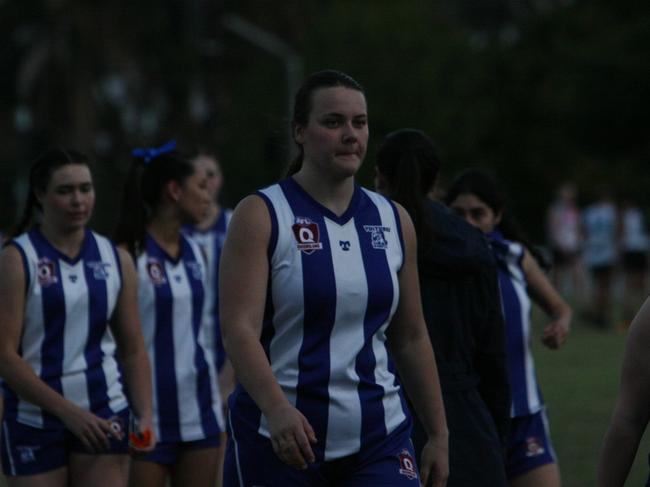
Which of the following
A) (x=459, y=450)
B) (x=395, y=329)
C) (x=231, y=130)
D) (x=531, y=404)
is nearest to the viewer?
(x=395, y=329)

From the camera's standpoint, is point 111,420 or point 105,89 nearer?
→ point 111,420

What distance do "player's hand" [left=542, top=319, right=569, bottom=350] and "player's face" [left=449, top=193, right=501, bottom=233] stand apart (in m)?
0.57

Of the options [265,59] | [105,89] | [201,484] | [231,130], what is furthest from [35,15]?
[201,484]

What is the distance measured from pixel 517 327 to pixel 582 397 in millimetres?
7459

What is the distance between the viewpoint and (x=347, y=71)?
43.0 meters

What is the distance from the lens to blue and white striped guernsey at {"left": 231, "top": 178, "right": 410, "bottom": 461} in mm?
4922

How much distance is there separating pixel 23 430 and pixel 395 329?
2036mm

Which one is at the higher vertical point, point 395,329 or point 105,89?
point 105,89

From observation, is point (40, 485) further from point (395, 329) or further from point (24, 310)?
point (395, 329)

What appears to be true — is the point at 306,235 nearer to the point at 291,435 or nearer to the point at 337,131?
the point at 337,131

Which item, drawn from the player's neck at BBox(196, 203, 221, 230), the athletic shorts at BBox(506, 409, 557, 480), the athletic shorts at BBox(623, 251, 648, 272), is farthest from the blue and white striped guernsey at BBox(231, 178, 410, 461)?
the athletic shorts at BBox(623, 251, 648, 272)

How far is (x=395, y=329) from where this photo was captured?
17.4 feet

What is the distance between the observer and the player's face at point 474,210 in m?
7.70

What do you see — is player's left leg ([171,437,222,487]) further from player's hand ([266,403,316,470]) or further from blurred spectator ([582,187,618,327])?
blurred spectator ([582,187,618,327])
